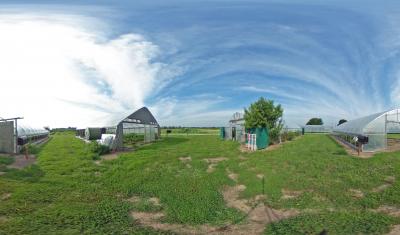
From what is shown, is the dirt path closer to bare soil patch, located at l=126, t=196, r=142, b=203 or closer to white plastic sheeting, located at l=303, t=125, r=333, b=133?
bare soil patch, located at l=126, t=196, r=142, b=203

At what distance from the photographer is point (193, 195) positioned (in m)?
10.5

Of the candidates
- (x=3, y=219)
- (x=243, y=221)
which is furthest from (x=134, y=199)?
(x=243, y=221)

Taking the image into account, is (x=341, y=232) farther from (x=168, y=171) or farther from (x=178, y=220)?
(x=168, y=171)

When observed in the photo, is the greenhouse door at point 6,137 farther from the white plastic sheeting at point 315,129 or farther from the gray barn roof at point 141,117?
the white plastic sheeting at point 315,129

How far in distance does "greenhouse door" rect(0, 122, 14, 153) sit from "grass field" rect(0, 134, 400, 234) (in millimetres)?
9047

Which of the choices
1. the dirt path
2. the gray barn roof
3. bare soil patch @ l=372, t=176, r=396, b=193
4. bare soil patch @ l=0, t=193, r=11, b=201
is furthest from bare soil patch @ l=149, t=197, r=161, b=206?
the gray barn roof

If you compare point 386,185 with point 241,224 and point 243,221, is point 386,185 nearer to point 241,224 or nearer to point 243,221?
point 243,221

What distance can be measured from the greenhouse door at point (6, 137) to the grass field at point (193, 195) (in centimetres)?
905

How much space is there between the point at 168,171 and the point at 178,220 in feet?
22.7

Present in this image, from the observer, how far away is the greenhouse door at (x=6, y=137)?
23.9m

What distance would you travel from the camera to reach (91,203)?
32.3 ft

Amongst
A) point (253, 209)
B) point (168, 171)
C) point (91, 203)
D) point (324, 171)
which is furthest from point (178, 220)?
point (324, 171)

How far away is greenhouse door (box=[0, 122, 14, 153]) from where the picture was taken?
23.9 m

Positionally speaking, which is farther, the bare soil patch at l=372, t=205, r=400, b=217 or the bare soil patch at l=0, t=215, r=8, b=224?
the bare soil patch at l=372, t=205, r=400, b=217
